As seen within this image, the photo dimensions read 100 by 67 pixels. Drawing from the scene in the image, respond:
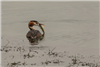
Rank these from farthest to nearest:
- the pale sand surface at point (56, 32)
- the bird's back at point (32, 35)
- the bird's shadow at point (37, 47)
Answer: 1. the bird's back at point (32, 35)
2. the bird's shadow at point (37, 47)
3. the pale sand surface at point (56, 32)

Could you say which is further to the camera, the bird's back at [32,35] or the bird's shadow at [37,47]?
the bird's back at [32,35]

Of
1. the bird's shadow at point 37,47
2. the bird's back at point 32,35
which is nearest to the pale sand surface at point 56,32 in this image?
the bird's shadow at point 37,47

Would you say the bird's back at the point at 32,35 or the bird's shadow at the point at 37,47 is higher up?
the bird's back at the point at 32,35

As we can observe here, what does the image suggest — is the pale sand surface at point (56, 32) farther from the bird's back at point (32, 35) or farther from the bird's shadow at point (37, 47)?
the bird's back at point (32, 35)

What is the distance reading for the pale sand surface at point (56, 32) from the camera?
551 inches

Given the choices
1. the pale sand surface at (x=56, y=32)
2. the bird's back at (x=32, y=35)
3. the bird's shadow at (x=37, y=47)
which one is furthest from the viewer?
the bird's back at (x=32, y=35)

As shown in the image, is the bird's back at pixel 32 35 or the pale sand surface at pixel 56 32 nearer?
the pale sand surface at pixel 56 32

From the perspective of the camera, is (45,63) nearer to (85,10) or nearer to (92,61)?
(92,61)

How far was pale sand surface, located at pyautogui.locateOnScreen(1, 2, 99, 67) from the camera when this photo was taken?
14008mm

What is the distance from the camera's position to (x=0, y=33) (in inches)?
811

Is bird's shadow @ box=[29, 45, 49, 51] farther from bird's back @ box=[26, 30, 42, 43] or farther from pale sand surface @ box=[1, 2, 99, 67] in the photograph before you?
bird's back @ box=[26, 30, 42, 43]

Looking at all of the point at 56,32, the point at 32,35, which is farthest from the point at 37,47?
the point at 56,32

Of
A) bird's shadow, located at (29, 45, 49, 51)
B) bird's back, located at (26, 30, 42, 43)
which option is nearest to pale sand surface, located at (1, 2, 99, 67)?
bird's shadow, located at (29, 45, 49, 51)

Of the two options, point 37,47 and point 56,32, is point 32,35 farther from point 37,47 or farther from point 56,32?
point 37,47
